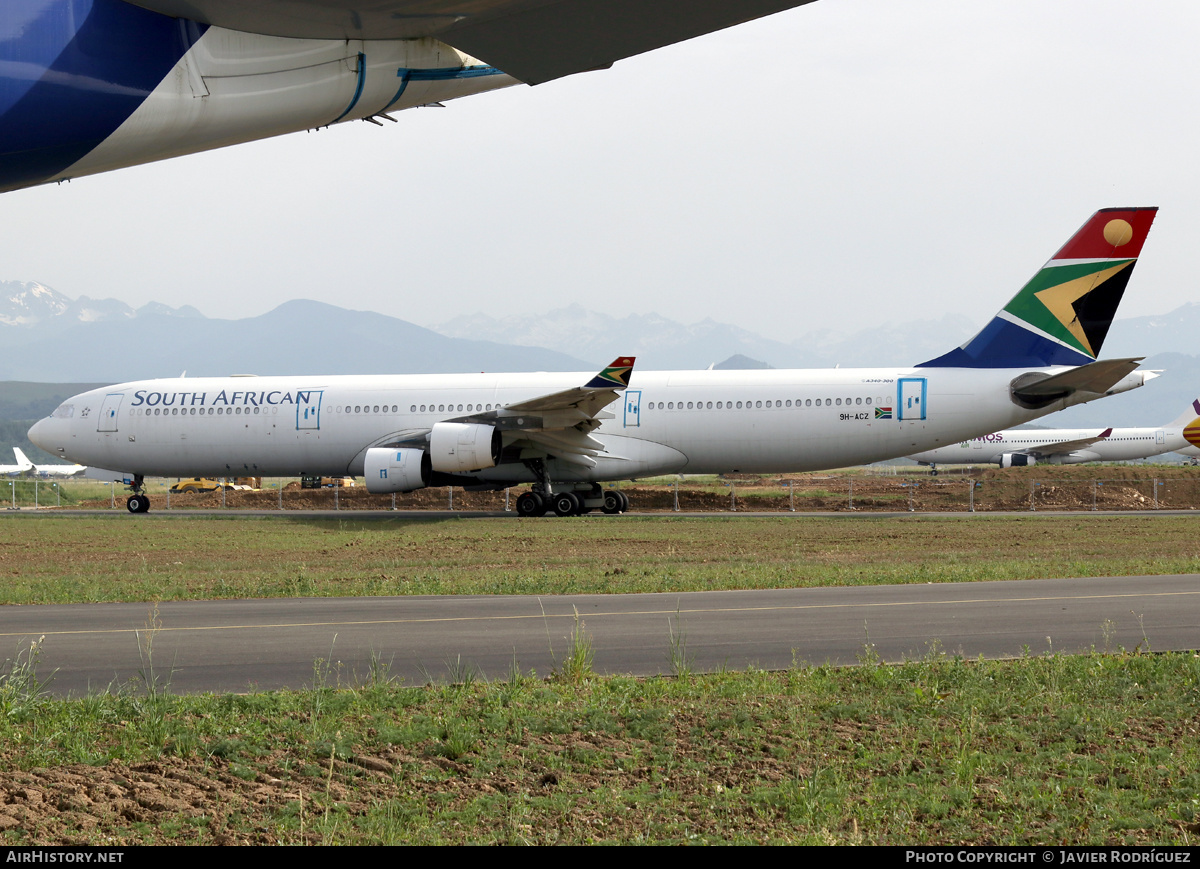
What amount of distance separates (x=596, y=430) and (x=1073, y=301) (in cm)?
1254

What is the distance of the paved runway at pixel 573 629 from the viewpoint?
9383mm

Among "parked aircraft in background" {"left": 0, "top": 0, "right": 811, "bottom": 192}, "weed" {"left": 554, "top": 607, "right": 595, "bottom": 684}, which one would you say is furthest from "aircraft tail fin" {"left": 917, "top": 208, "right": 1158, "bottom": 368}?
"parked aircraft in background" {"left": 0, "top": 0, "right": 811, "bottom": 192}

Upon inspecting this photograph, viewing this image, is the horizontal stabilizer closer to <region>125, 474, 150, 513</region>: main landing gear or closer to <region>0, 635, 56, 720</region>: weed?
<region>0, 635, 56, 720</region>: weed

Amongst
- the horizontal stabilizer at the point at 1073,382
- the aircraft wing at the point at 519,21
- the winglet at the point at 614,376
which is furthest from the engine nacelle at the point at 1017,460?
the aircraft wing at the point at 519,21

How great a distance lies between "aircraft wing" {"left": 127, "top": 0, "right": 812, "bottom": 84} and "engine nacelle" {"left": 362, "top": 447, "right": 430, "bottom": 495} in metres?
23.7

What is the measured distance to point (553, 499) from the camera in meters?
29.5

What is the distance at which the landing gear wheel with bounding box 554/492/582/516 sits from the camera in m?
29.6

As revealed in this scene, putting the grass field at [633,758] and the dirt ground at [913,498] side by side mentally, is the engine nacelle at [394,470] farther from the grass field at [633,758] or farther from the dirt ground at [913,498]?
the grass field at [633,758]

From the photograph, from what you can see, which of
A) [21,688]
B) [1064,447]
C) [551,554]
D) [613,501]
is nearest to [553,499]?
[613,501]

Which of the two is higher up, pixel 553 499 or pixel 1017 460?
pixel 1017 460

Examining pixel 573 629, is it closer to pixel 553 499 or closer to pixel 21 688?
pixel 21 688

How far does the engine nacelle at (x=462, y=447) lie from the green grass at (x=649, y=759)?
1879 centimetres
